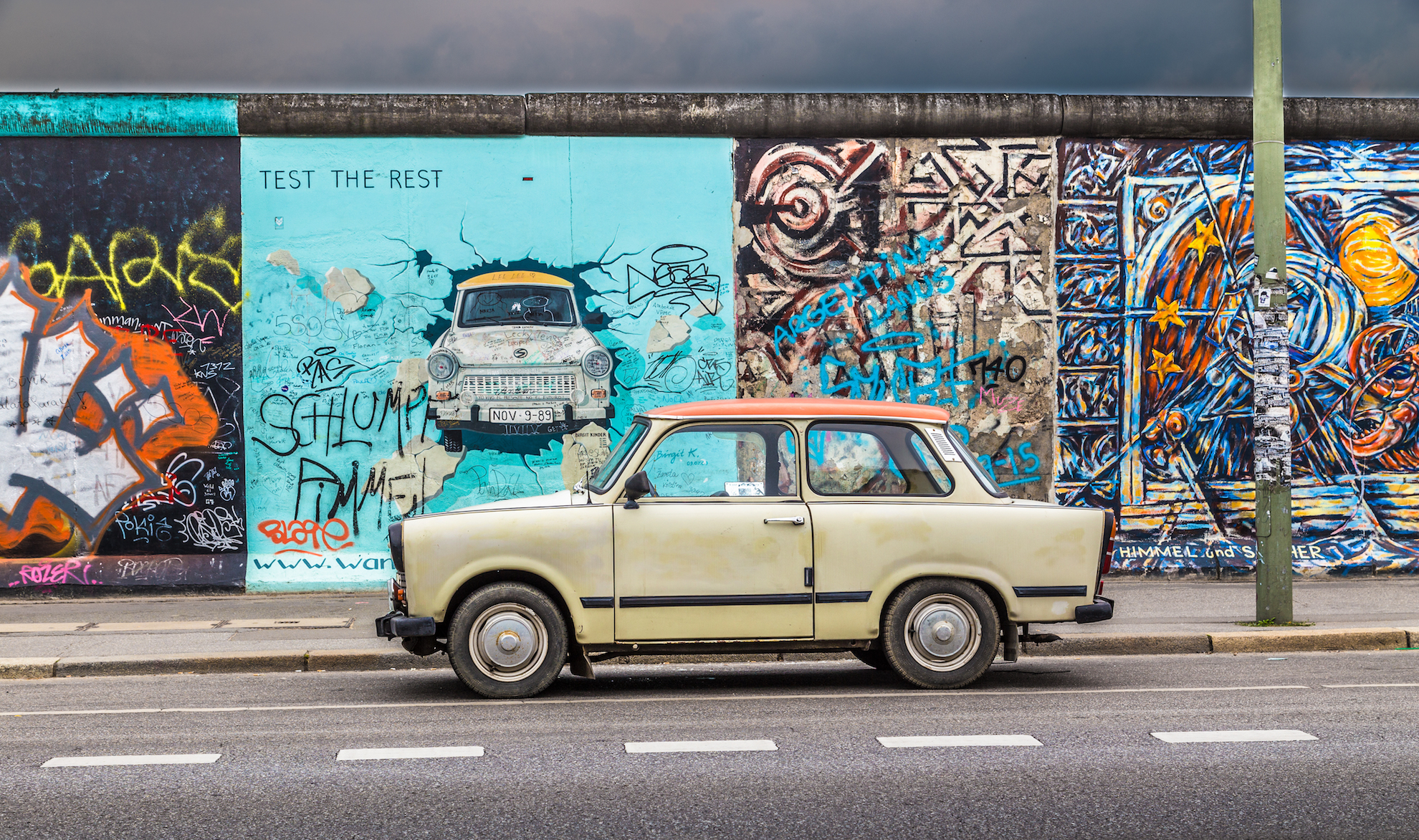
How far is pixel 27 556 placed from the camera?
12711mm

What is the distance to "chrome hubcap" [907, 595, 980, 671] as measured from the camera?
7.77 meters

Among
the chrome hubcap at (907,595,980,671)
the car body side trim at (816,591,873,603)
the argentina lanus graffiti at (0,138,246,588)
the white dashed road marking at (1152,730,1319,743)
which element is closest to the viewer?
the white dashed road marking at (1152,730,1319,743)

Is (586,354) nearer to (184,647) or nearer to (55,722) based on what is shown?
(184,647)

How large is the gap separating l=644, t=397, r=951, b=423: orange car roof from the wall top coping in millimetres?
6159

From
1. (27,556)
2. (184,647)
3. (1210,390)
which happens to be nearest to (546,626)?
(184,647)

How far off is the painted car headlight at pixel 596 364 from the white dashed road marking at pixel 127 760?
7397 millimetres

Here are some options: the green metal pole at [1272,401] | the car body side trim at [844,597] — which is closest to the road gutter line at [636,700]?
the car body side trim at [844,597]

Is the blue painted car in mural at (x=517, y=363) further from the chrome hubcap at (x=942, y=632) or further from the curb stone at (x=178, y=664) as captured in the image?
the chrome hubcap at (x=942, y=632)

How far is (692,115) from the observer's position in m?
13.4

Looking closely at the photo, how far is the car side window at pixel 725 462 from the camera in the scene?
773 centimetres

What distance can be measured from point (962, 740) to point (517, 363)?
7854 millimetres

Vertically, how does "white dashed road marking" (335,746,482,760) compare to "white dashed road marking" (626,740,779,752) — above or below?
above

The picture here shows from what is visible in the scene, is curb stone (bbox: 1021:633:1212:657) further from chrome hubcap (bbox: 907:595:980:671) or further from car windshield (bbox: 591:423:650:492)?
car windshield (bbox: 591:423:650:492)

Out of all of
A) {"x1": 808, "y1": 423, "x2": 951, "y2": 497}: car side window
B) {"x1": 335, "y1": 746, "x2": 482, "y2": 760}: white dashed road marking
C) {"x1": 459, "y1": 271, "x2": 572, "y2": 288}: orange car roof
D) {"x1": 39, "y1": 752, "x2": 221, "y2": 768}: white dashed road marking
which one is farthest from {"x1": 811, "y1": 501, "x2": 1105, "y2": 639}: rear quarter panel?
{"x1": 459, "y1": 271, "x2": 572, "y2": 288}: orange car roof
